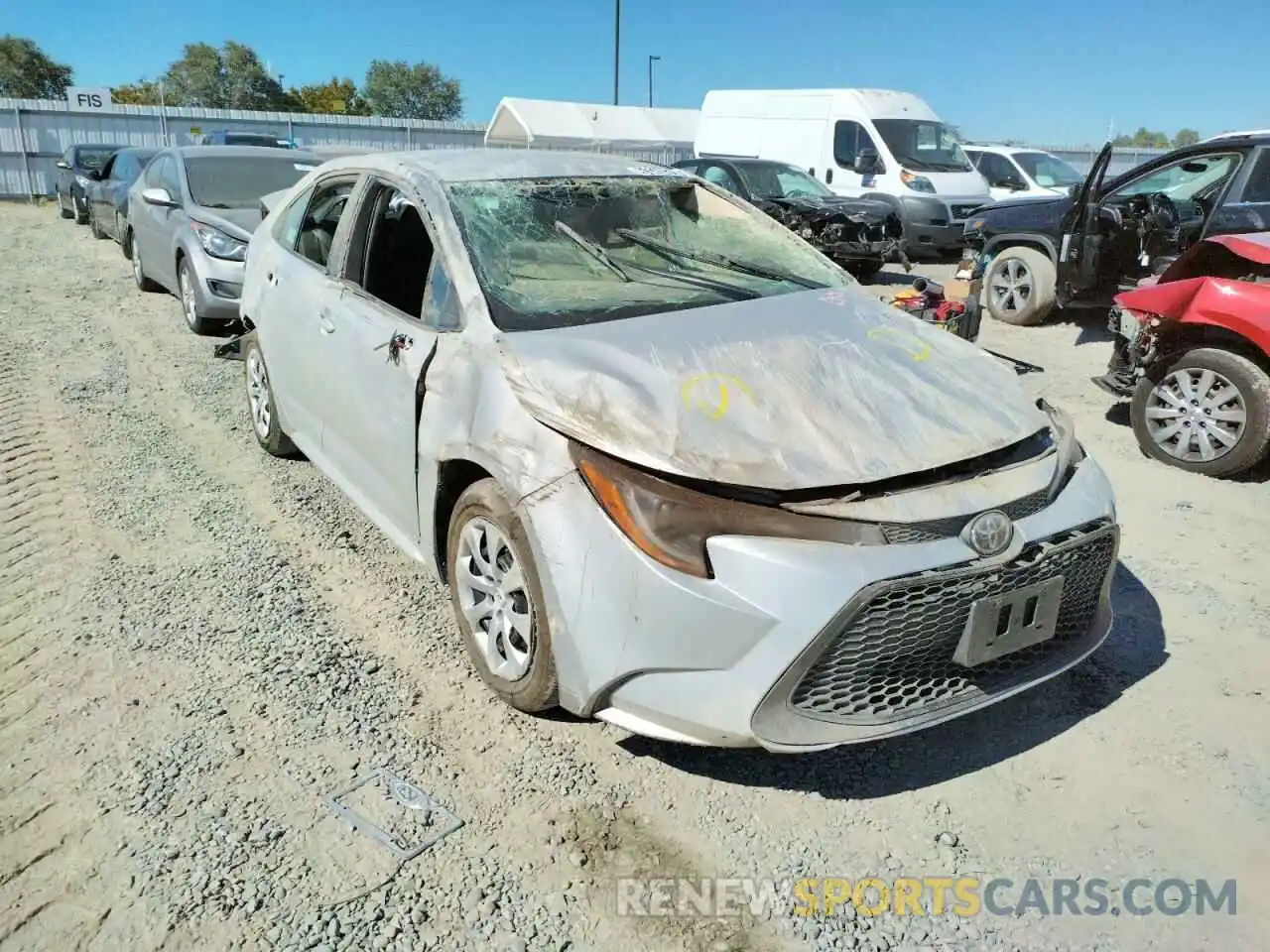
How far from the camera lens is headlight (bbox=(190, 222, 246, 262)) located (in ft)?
25.7

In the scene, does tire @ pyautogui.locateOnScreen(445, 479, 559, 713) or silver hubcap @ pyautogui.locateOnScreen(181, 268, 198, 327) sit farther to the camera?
silver hubcap @ pyautogui.locateOnScreen(181, 268, 198, 327)

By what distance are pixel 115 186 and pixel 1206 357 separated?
12.5 meters

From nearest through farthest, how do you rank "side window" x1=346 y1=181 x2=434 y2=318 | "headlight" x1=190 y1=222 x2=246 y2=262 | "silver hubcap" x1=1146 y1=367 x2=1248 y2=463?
"side window" x1=346 y1=181 x2=434 y2=318, "silver hubcap" x1=1146 y1=367 x2=1248 y2=463, "headlight" x1=190 y1=222 x2=246 y2=262

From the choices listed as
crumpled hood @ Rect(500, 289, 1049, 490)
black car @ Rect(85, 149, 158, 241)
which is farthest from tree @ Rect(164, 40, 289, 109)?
crumpled hood @ Rect(500, 289, 1049, 490)

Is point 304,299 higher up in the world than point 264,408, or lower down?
higher up

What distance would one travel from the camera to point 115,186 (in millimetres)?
12281

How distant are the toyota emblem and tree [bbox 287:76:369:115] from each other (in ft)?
242

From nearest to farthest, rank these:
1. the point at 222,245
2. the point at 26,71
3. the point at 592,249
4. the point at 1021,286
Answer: the point at 592,249 → the point at 222,245 → the point at 1021,286 → the point at 26,71

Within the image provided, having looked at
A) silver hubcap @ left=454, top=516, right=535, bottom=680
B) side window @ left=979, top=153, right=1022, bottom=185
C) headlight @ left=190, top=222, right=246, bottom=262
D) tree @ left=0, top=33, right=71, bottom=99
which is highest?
tree @ left=0, top=33, right=71, bottom=99

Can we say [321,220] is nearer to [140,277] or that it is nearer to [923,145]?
[140,277]

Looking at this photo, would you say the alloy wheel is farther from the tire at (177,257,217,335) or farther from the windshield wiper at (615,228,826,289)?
the tire at (177,257,217,335)

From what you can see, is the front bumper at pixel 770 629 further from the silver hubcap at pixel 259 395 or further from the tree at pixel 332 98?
the tree at pixel 332 98

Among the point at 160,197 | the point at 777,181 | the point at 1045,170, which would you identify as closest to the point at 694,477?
the point at 160,197

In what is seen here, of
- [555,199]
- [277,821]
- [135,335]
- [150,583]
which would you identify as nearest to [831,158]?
[135,335]
